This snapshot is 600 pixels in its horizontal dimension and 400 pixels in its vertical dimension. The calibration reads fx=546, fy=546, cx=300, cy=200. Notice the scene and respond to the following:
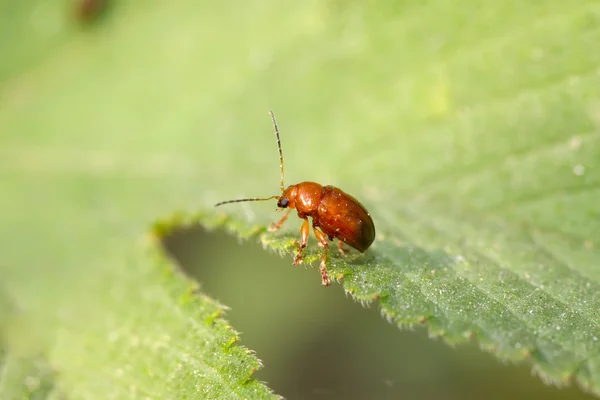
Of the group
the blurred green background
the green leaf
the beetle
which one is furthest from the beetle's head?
the blurred green background

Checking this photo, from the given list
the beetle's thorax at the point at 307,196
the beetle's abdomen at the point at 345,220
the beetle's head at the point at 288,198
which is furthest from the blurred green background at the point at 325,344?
the beetle's abdomen at the point at 345,220

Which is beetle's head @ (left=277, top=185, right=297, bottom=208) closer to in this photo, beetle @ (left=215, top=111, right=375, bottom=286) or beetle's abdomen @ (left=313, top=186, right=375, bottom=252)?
beetle @ (left=215, top=111, right=375, bottom=286)

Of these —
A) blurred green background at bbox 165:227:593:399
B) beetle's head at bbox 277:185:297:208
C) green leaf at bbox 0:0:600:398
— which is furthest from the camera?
blurred green background at bbox 165:227:593:399

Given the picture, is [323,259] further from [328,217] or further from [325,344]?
[325,344]

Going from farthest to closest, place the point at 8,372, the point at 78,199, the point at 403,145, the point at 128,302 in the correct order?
the point at 78,199 → the point at 403,145 → the point at 128,302 → the point at 8,372

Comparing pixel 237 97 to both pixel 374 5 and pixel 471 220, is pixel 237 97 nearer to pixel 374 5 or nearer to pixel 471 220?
pixel 374 5

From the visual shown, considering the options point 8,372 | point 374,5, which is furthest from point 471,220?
point 8,372

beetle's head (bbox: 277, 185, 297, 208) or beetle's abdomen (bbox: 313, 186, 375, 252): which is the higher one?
beetle's head (bbox: 277, 185, 297, 208)
